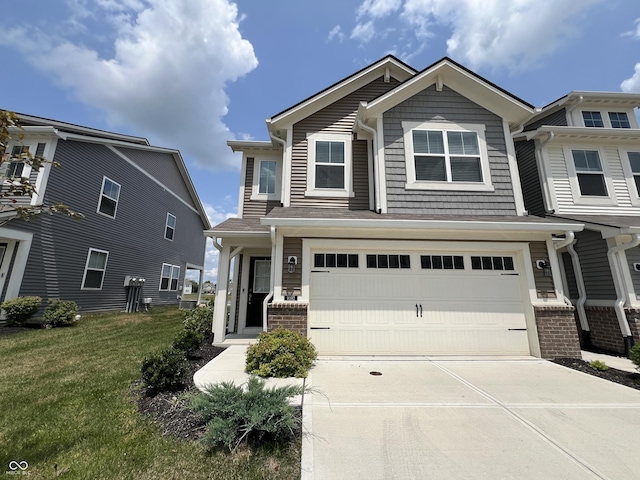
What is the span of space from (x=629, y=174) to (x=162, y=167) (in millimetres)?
19491

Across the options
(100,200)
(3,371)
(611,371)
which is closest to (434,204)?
(611,371)

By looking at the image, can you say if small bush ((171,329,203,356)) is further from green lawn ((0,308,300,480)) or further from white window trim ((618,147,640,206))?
white window trim ((618,147,640,206))

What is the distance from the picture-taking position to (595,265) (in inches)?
278

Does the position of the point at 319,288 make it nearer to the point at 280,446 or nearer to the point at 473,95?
the point at 280,446

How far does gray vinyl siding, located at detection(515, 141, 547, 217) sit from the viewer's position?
8445mm

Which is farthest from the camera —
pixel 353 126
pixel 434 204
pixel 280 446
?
pixel 353 126

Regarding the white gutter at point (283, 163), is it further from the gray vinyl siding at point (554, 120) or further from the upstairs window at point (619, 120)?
the upstairs window at point (619, 120)

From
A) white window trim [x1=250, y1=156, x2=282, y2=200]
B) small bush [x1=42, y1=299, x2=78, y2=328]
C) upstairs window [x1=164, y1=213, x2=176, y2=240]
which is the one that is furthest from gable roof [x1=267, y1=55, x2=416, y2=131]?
upstairs window [x1=164, y1=213, x2=176, y2=240]

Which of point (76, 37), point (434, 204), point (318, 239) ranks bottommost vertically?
point (318, 239)

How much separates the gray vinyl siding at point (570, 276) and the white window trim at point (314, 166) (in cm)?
641

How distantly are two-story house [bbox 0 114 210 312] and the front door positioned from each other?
5.56 metres

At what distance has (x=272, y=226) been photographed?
5602 millimetres

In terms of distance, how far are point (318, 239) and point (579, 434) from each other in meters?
4.63

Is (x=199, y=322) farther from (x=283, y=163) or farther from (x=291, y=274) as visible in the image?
(x=283, y=163)
